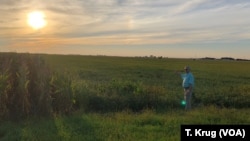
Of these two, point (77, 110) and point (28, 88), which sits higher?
point (28, 88)

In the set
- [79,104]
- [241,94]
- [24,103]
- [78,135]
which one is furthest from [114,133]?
[241,94]

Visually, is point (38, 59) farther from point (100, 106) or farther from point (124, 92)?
point (124, 92)

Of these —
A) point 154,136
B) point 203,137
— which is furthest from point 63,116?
point 203,137

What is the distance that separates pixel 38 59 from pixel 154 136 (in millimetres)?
7103

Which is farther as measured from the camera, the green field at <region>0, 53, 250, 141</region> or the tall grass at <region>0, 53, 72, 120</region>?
the tall grass at <region>0, 53, 72, 120</region>

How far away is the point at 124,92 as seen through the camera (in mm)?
20844

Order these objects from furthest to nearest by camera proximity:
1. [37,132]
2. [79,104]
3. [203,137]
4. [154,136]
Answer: [79,104] < [37,132] < [154,136] < [203,137]

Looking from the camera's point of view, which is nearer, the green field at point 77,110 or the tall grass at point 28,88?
the green field at point 77,110

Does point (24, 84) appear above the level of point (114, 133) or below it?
above

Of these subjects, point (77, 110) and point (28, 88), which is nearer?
point (28, 88)

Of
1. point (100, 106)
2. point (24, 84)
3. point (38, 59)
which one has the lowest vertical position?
point (100, 106)

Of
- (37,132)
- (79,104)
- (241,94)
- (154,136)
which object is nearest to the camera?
(154,136)

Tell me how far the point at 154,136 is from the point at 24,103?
6.53 m

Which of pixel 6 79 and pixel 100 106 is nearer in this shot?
pixel 6 79
